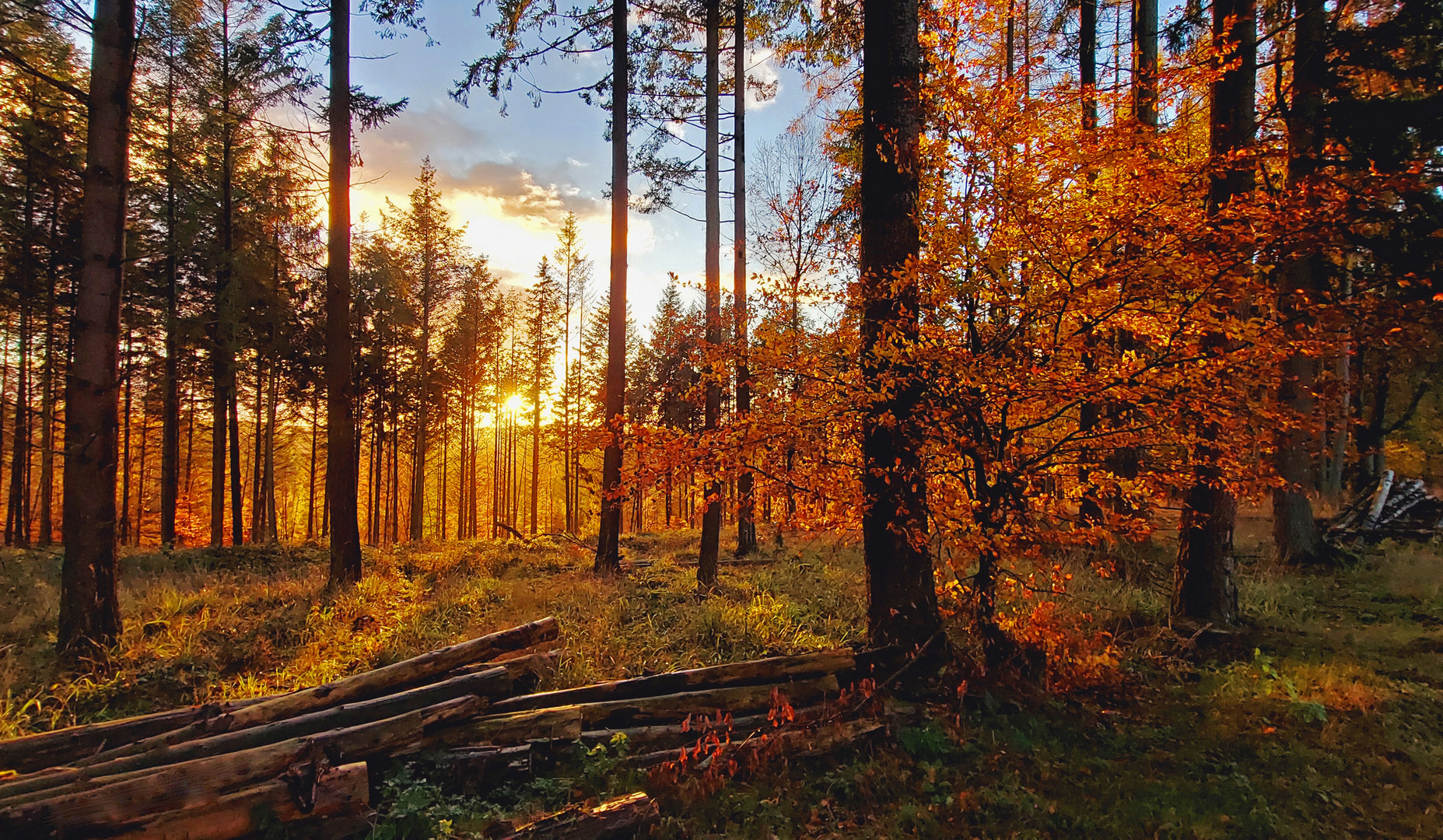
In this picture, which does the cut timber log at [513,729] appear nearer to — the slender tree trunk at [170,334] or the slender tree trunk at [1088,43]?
the slender tree trunk at [1088,43]

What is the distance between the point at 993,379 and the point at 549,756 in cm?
461

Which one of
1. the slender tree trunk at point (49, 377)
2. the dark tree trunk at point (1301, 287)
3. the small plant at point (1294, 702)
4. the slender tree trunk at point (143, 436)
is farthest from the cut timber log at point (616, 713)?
the slender tree trunk at point (143, 436)

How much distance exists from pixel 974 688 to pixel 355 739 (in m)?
5.11

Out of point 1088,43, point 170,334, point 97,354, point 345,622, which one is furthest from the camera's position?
point 170,334

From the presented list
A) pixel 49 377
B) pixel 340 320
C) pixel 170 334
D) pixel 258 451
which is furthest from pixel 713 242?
pixel 49 377

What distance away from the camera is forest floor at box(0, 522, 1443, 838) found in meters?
3.78

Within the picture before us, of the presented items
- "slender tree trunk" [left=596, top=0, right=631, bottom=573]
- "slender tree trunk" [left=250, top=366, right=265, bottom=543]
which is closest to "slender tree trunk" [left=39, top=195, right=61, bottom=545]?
"slender tree trunk" [left=250, top=366, right=265, bottom=543]

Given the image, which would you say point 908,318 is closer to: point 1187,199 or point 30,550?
point 1187,199

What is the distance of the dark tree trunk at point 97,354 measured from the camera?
5719 mm

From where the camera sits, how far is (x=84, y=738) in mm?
3686

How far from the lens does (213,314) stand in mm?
15938

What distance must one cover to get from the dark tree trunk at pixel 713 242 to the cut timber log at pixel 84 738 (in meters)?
6.88

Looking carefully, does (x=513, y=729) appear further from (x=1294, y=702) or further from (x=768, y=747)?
(x=1294, y=702)

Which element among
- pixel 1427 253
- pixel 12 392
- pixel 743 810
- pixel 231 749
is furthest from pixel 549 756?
pixel 12 392
